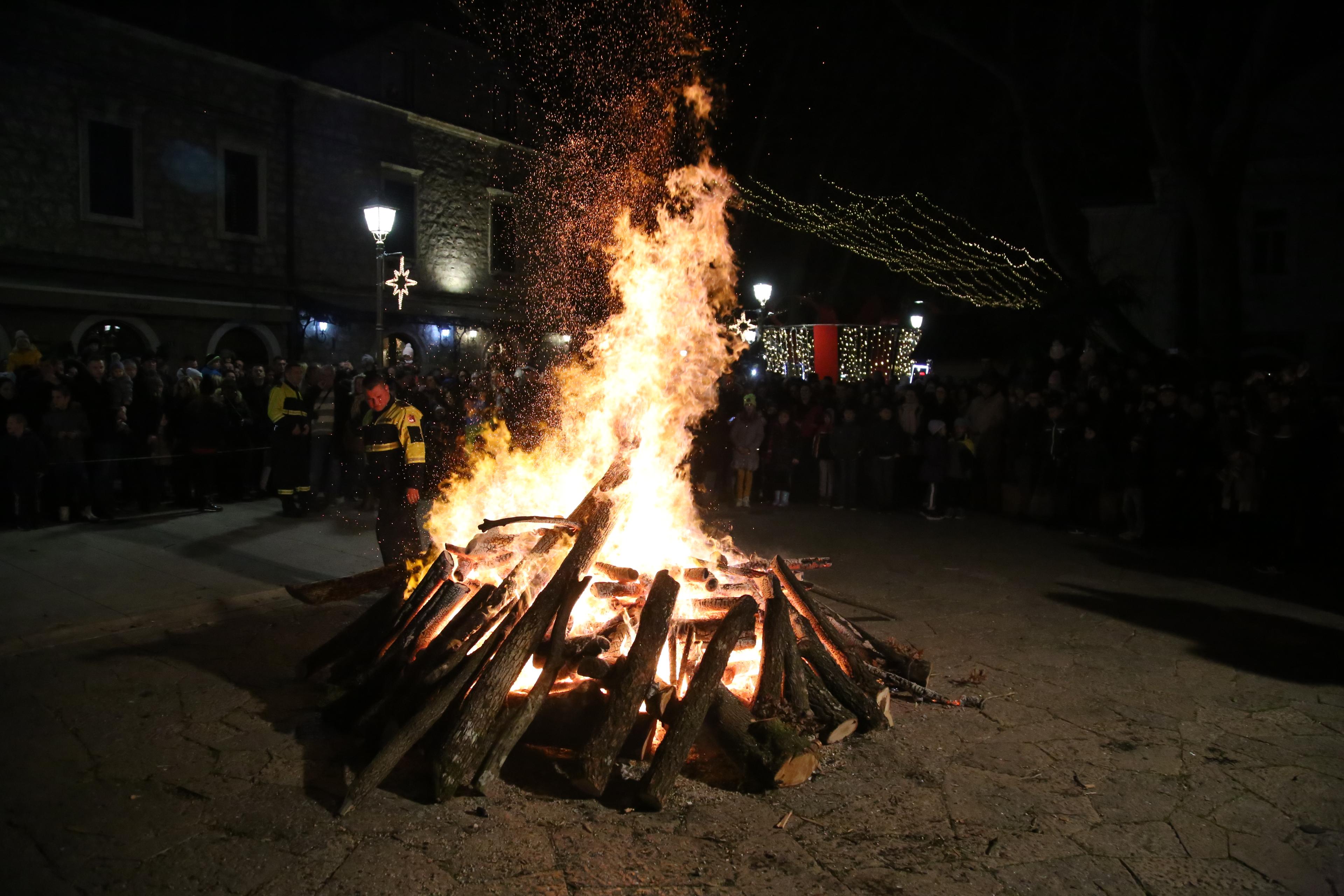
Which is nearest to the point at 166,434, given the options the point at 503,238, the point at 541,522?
the point at 541,522

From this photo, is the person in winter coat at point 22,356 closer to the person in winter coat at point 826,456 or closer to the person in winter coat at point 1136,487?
the person in winter coat at point 826,456

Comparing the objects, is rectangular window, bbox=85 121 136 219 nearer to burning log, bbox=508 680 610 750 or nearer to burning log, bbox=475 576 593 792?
burning log, bbox=475 576 593 792

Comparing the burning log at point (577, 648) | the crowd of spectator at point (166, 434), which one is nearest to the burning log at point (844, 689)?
the burning log at point (577, 648)

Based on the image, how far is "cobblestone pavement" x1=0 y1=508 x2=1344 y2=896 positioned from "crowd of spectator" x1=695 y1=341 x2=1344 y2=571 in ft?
13.9

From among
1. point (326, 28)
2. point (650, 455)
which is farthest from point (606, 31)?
point (326, 28)

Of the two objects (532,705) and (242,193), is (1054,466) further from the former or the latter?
(242,193)

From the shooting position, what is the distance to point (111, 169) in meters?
18.0

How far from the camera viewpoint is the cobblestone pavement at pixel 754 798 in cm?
368

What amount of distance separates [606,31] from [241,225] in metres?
14.2

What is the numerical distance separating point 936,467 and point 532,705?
10257 mm

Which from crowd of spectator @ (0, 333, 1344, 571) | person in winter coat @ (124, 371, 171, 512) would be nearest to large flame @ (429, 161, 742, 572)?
crowd of spectator @ (0, 333, 1344, 571)

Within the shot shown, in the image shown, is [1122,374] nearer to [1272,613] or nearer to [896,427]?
[896,427]

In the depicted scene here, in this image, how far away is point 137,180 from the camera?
18.4 m

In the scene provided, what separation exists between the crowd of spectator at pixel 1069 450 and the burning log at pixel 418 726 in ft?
Result: 30.7
